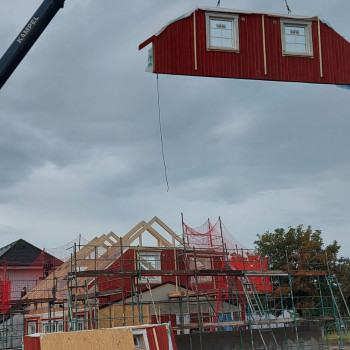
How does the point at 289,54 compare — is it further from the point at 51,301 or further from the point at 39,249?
the point at 39,249

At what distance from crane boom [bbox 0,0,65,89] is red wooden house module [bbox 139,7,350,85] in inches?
183

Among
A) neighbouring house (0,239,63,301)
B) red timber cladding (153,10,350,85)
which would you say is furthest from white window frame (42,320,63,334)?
red timber cladding (153,10,350,85)

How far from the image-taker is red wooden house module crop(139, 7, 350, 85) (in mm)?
17453

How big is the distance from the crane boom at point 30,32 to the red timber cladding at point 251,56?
4894 millimetres

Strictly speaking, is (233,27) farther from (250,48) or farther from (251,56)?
(251,56)

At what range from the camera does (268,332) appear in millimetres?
24062

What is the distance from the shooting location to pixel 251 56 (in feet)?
59.8

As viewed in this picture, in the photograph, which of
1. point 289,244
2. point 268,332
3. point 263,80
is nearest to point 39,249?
point 289,244

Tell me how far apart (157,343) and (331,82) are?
10.5 meters

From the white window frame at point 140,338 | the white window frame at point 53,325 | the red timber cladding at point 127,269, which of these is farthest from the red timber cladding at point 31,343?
the white window frame at point 53,325

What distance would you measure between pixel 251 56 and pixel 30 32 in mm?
7815

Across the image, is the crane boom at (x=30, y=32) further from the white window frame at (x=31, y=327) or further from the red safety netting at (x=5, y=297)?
the white window frame at (x=31, y=327)

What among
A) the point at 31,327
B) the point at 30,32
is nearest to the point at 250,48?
the point at 30,32

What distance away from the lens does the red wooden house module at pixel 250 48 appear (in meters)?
17.5
